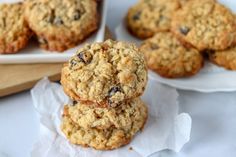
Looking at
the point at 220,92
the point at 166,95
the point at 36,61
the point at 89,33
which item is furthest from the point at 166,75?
the point at 36,61

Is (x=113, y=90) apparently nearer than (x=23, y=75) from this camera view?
Yes

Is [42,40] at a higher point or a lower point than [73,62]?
lower

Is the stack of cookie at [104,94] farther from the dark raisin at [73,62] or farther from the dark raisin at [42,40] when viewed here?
the dark raisin at [42,40]

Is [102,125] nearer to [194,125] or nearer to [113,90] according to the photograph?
[113,90]

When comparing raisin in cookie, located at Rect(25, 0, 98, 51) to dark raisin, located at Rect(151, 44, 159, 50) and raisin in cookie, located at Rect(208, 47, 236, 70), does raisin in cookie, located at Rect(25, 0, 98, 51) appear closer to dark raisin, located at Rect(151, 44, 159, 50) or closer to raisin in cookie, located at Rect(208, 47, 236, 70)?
dark raisin, located at Rect(151, 44, 159, 50)

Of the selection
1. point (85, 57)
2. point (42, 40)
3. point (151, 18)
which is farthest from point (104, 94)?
point (151, 18)

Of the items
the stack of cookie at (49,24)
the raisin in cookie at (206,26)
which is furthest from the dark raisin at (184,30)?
the stack of cookie at (49,24)

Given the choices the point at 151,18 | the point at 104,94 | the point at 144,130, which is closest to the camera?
the point at 104,94
